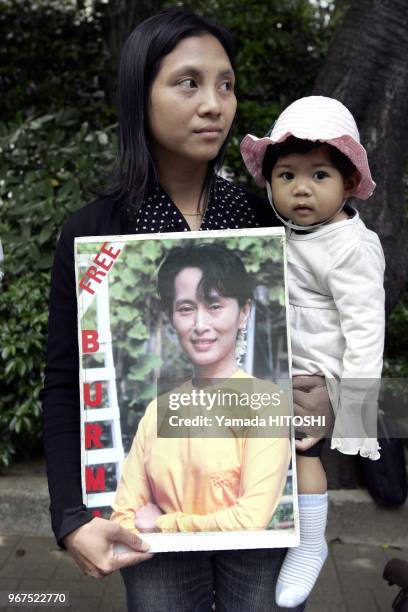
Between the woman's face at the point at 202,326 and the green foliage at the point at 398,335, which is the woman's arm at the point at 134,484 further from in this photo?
the green foliage at the point at 398,335

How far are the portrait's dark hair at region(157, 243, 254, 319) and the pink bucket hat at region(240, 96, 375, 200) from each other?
33 centimetres

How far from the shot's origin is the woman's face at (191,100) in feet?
5.79

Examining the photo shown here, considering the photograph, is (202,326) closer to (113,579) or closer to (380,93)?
(113,579)

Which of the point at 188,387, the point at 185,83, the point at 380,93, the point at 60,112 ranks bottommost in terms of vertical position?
the point at 188,387

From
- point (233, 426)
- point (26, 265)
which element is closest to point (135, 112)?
point (233, 426)

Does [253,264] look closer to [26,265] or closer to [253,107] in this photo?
[26,265]

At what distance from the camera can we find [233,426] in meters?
1.66

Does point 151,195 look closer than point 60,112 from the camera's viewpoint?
Yes

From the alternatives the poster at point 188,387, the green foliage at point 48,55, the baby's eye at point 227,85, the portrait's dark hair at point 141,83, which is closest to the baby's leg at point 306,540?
the poster at point 188,387

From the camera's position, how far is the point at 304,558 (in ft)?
5.94

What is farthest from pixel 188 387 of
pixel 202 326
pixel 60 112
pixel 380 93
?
pixel 60 112

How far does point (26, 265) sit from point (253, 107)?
7.39 ft

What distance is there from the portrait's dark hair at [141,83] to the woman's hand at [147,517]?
0.66 meters

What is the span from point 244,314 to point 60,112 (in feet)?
13.1
